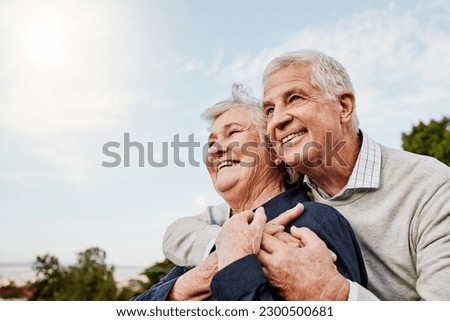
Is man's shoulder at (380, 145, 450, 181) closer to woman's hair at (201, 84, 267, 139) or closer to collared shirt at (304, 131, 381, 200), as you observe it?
collared shirt at (304, 131, 381, 200)

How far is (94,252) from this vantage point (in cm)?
175

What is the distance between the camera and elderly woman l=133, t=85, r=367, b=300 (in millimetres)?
1202

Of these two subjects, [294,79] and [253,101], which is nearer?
[294,79]

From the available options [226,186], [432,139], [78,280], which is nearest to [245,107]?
[226,186]

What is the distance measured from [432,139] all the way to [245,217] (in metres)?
2.59

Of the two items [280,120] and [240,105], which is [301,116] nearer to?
[280,120]

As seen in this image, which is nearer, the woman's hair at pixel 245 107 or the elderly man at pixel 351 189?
the elderly man at pixel 351 189

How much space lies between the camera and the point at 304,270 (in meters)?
1.21

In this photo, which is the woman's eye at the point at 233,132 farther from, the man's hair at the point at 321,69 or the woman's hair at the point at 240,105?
the man's hair at the point at 321,69

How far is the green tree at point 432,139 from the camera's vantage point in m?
3.15

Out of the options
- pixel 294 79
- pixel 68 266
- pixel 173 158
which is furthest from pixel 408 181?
pixel 68 266

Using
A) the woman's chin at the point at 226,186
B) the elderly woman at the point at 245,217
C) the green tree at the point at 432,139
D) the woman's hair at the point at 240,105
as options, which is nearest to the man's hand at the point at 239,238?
the elderly woman at the point at 245,217
